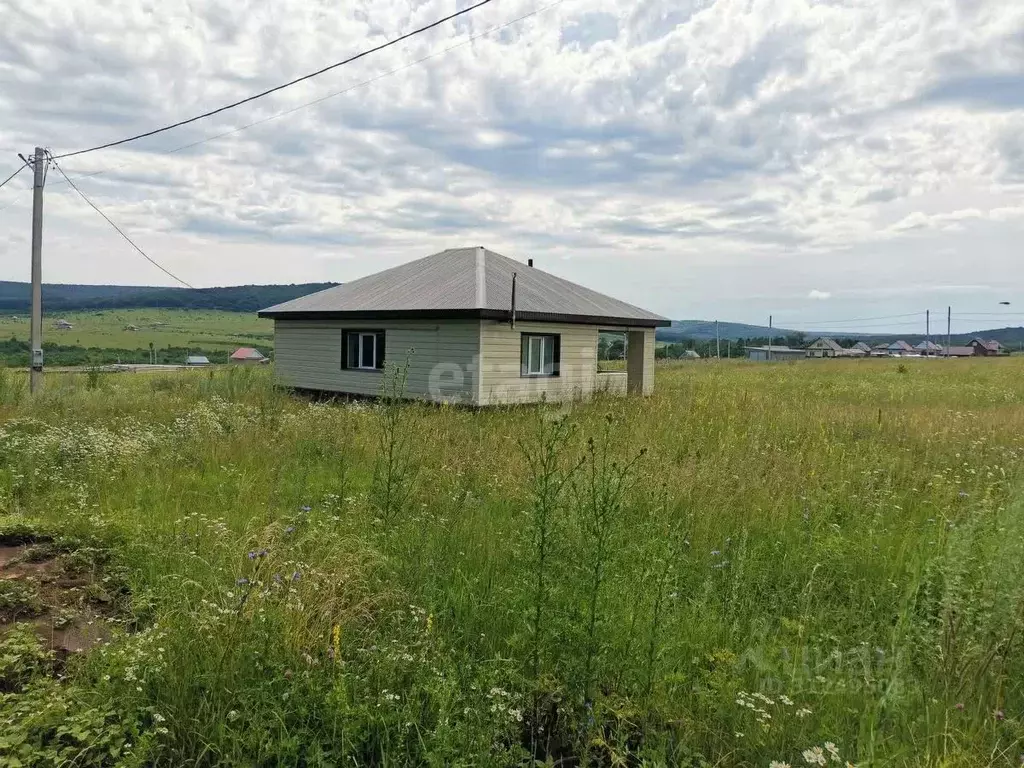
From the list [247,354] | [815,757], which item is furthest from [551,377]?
[247,354]

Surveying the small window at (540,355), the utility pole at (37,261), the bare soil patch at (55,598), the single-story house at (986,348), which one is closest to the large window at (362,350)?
the small window at (540,355)

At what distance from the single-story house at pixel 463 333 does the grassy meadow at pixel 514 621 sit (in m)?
7.79

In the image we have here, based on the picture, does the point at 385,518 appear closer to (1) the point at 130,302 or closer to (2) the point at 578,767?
(2) the point at 578,767

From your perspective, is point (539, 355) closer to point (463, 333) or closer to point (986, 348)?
point (463, 333)

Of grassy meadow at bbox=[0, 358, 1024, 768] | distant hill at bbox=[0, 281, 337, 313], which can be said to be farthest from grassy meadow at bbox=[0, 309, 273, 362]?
grassy meadow at bbox=[0, 358, 1024, 768]

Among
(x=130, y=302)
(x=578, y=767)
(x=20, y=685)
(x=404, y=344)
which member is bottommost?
(x=578, y=767)

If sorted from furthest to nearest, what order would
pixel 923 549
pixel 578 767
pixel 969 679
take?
pixel 923 549 < pixel 969 679 < pixel 578 767

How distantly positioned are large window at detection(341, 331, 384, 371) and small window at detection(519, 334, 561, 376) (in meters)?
3.70

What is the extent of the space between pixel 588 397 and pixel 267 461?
1038cm

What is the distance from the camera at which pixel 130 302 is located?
115312 mm

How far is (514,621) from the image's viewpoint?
11.7ft

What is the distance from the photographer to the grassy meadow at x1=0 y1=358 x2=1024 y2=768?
2.69 metres

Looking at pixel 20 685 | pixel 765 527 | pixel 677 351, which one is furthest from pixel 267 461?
pixel 677 351

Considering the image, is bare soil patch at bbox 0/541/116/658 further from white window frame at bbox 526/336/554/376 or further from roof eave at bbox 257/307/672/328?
white window frame at bbox 526/336/554/376
